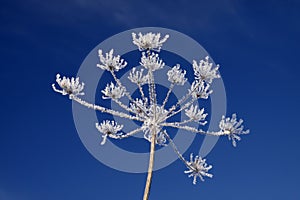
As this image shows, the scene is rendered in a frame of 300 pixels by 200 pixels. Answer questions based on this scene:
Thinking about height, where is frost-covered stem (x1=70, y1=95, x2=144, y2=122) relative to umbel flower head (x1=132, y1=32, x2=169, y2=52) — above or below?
below

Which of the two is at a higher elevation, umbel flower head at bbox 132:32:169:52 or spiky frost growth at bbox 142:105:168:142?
umbel flower head at bbox 132:32:169:52

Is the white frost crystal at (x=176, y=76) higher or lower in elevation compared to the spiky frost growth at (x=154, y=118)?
higher

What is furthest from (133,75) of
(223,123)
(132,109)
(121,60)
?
(223,123)

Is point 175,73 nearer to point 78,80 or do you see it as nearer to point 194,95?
point 194,95

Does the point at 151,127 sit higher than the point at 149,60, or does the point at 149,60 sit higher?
the point at 149,60

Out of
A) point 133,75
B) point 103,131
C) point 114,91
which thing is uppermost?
point 133,75

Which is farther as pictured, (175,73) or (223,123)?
(175,73)

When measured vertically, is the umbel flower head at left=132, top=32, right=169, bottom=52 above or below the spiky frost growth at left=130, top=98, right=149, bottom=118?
above

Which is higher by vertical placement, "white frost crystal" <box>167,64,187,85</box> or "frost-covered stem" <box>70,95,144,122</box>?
"white frost crystal" <box>167,64,187,85</box>
